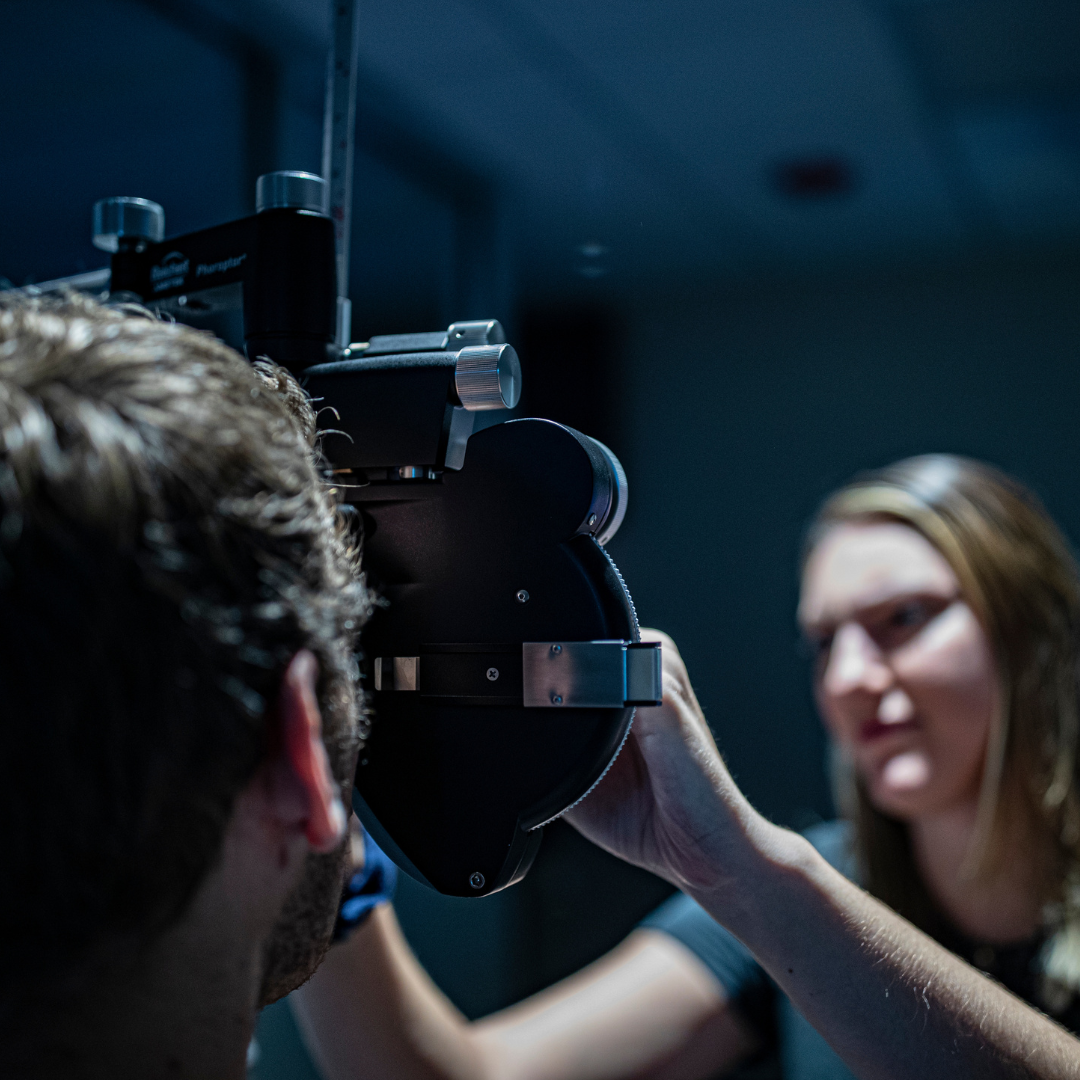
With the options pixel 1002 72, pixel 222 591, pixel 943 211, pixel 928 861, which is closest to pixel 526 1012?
pixel 928 861

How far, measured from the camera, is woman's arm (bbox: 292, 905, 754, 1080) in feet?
2.99

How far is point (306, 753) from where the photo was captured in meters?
0.47

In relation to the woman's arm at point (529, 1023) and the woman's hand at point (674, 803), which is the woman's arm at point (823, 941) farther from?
the woman's arm at point (529, 1023)

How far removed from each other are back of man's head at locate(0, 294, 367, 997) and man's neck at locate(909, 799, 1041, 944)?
0.90 meters

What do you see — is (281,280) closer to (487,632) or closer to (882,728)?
(487,632)

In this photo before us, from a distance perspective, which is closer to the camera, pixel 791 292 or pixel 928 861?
pixel 928 861

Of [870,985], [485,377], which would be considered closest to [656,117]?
[485,377]

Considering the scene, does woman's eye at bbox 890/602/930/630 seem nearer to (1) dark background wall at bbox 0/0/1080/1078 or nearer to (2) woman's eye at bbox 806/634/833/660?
(2) woman's eye at bbox 806/634/833/660

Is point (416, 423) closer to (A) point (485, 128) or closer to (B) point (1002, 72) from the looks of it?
(A) point (485, 128)

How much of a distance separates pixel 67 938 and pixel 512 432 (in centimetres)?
32

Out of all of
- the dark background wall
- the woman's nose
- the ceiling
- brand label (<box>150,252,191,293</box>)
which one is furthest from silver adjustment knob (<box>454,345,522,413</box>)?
the woman's nose

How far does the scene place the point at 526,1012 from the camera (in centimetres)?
123

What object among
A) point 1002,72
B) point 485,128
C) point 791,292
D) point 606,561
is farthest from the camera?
point 791,292

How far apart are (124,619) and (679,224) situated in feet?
6.77
